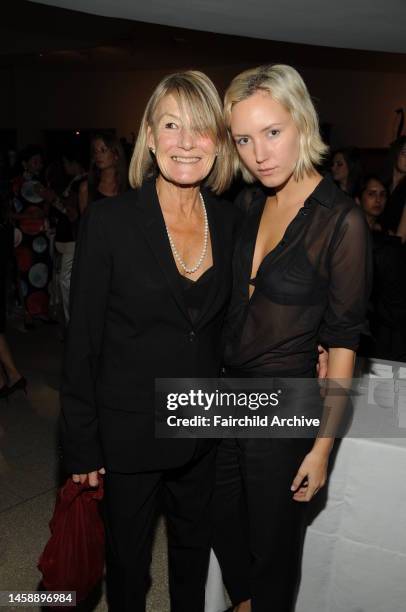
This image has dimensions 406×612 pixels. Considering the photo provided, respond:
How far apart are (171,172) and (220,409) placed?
0.64 metres

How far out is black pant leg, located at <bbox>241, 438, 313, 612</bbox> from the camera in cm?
150

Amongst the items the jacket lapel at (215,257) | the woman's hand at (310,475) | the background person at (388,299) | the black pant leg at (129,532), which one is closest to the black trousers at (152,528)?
the black pant leg at (129,532)

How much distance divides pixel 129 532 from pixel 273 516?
0.39m

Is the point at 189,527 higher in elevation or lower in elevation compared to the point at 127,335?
lower

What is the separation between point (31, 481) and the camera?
9.45 feet

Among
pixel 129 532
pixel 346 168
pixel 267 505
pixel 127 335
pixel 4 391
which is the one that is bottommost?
pixel 4 391

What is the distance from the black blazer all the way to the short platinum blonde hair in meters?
0.30

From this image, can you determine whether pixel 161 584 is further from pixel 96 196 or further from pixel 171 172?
pixel 96 196

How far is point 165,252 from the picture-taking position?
56.4 inches

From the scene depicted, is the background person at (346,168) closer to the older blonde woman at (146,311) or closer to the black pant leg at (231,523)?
the older blonde woman at (146,311)

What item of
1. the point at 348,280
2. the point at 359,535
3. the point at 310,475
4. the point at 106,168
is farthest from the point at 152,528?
the point at 106,168

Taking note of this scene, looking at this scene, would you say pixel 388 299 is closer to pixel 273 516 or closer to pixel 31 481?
pixel 273 516

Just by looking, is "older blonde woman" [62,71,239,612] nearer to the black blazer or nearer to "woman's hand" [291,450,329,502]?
the black blazer

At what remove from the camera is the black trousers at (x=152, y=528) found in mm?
1562
